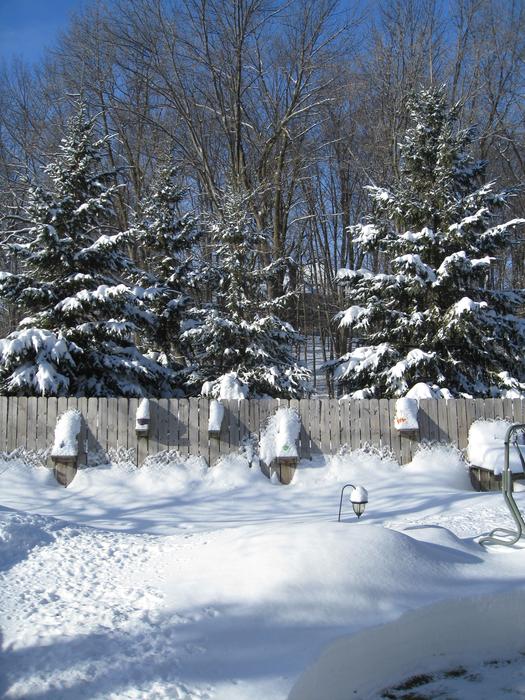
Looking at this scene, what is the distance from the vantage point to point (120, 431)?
28.4ft

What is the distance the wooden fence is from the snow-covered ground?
3.34 metres

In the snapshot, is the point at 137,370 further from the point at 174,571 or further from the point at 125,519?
the point at 174,571

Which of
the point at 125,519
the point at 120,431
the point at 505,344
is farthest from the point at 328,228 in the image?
the point at 125,519

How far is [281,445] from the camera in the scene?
8.37m

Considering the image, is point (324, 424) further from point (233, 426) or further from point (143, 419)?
point (143, 419)

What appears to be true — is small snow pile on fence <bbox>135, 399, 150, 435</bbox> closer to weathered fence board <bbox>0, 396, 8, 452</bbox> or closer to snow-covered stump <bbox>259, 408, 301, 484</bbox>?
snow-covered stump <bbox>259, 408, 301, 484</bbox>

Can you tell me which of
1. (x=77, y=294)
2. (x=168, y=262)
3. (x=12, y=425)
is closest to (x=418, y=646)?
(x=12, y=425)

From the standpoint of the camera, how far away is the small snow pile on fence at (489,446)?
311 inches

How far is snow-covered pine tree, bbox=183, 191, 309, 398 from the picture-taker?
37.3 feet

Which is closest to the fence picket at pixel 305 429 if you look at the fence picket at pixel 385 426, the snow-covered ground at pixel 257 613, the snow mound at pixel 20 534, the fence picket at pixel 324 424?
the fence picket at pixel 324 424

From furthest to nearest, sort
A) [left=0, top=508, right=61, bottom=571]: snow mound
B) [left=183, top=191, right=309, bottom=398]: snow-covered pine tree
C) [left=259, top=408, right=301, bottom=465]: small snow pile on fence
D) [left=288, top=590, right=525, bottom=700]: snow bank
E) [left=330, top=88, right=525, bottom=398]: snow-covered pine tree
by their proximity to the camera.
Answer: [left=183, top=191, right=309, bottom=398]: snow-covered pine tree, [left=330, top=88, right=525, bottom=398]: snow-covered pine tree, [left=259, top=408, right=301, bottom=465]: small snow pile on fence, [left=0, top=508, right=61, bottom=571]: snow mound, [left=288, top=590, right=525, bottom=700]: snow bank

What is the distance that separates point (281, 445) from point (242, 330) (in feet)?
12.2

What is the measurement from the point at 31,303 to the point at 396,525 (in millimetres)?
7874

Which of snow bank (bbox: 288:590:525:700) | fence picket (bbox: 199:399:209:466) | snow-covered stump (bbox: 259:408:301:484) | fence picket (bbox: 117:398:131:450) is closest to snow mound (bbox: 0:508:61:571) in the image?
snow bank (bbox: 288:590:525:700)
